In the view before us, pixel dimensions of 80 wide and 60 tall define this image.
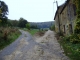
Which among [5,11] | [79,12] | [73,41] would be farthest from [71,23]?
[5,11]

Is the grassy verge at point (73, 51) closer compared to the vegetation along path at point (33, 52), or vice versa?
the grassy verge at point (73, 51)

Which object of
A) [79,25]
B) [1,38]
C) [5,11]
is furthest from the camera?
[5,11]

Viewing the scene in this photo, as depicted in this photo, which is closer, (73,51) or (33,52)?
(73,51)

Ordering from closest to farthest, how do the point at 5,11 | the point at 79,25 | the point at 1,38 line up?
1. the point at 79,25
2. the point at 1,38
3. the point at 5,11

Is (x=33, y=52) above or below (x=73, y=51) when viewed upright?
below

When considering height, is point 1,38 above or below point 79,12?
below

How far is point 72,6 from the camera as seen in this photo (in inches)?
1104

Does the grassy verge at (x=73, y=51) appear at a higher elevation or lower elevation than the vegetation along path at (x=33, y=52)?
higher

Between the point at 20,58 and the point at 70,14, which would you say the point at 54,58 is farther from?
the point at 70,14

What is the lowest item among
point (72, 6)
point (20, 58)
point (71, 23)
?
point (20, 58)

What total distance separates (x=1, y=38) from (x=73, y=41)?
11104mm

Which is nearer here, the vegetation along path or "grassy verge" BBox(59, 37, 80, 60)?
"grassy verge" BBox(59, 37, 80, 60)

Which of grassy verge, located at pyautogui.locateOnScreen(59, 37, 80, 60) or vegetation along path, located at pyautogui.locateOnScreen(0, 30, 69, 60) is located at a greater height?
grassy verge, located at pyautogui.locateOnScreen(59, 37, 80, 60)

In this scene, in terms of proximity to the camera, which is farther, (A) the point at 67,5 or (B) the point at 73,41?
(A) the point at 67,5
